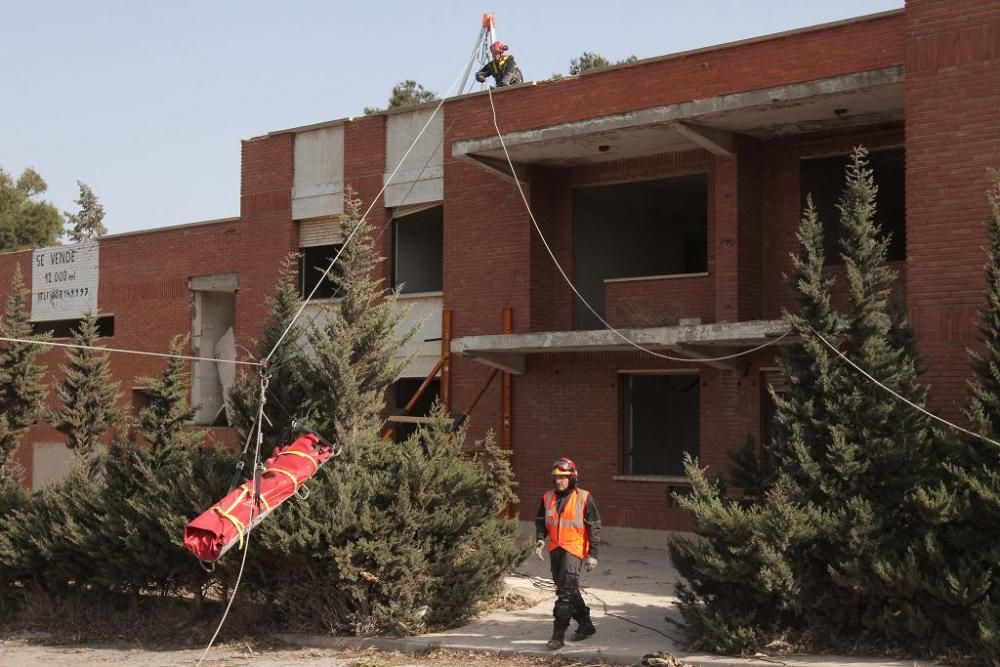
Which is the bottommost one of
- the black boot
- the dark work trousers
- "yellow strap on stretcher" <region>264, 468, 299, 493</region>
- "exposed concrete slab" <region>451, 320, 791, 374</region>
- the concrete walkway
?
the concrete walkway

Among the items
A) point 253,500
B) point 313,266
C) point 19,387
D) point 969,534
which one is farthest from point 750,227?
point 19,387

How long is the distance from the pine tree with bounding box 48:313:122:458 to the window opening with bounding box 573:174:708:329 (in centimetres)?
940

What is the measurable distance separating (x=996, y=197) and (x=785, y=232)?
22.8 ft

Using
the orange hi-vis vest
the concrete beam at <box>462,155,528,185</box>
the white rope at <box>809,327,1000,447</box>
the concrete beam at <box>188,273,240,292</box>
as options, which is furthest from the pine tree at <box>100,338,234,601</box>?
the concrete beam at <box>188,273,240,292</box>

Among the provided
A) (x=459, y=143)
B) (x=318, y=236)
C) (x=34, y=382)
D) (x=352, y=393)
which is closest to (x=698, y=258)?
(x=459, y=143)

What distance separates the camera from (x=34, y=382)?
2469cm

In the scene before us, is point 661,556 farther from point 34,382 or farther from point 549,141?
point 34,382

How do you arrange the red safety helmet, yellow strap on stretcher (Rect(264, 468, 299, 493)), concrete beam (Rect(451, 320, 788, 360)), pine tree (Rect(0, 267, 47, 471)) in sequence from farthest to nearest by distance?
pine tree (Rect(0, 267, 47, 471))
concrete beam (Rect(451, 320, 788, 360))
yellow strap on stretcher (Rect(264, 468, 299, 493))
the red safety helmet

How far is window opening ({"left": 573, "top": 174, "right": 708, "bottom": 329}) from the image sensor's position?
71.4 feet

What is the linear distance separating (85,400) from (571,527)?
1434 centimetres

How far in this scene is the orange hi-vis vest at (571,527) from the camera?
1224cm

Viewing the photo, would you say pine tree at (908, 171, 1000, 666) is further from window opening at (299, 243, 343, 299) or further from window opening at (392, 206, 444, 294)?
window opening at (299, 243, 343, 299)

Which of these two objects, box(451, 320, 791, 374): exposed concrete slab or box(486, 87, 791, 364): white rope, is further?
box(486, 87, 791, 364): white rope

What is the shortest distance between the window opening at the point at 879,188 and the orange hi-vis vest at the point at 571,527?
7.95 metres
